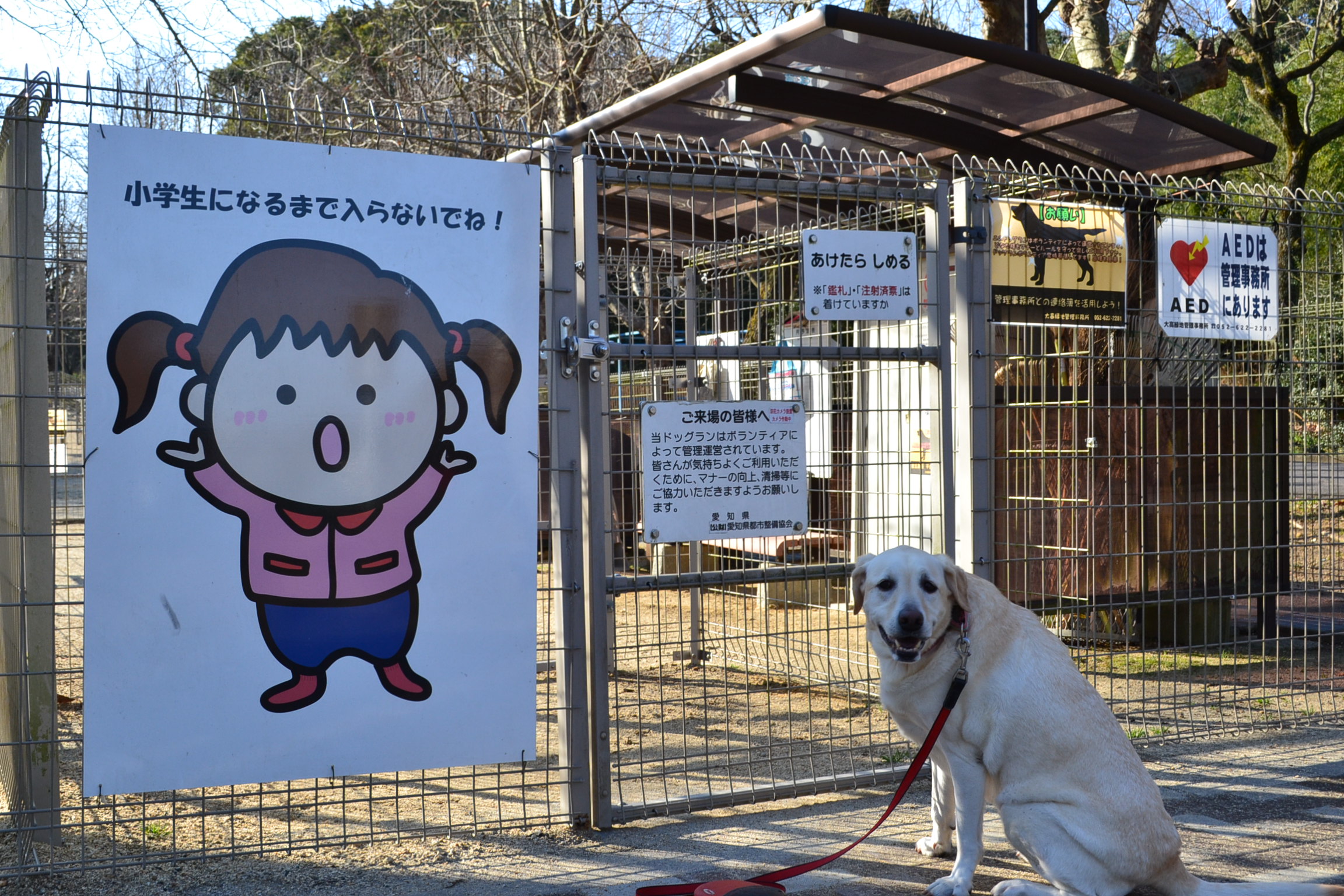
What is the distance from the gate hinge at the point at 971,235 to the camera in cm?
512

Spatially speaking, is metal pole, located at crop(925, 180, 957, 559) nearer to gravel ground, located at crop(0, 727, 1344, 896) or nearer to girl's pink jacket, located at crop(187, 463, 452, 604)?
gravel ground, located at crop(0, 727, 1344, 896)

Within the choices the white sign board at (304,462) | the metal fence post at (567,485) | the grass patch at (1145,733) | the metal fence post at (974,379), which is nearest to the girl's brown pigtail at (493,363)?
the white sign board at (304,462)

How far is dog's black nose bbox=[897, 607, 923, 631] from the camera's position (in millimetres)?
3605

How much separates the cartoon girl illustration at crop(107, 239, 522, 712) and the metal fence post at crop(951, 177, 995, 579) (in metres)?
2.40

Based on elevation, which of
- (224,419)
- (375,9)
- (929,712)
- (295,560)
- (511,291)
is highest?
(375,9)

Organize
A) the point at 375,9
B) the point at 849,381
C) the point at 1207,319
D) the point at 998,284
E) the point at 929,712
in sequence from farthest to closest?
Answer: the point at 375,9
the point at 849,381
the point at 1207,319
the point at 998,284
the point at 929,712

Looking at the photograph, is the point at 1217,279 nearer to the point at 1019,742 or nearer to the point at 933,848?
the point at 1019,742

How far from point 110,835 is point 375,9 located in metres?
12.7

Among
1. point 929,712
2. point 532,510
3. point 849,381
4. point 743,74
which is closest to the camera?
point 929,712

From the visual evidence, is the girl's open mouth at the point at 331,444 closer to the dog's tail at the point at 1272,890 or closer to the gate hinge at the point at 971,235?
the gate hinge at the point at 971,235

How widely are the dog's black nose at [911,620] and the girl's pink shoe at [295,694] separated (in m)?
2.09

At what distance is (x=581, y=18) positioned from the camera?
12.1 meters

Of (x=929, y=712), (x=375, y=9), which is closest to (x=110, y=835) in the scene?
(x=929, y=712)

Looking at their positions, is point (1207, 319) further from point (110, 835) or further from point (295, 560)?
point (110, 835)
